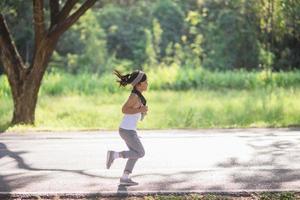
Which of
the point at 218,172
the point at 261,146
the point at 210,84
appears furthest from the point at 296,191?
the point at 210,84

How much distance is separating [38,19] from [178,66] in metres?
19.7

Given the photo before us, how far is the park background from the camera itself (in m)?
16.6

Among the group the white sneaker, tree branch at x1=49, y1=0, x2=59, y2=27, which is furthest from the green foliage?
the white sneaker

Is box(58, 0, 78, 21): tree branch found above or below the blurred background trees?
above

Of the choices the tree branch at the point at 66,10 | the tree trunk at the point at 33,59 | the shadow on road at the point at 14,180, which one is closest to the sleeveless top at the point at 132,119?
the shadow on road at the point at 14,180

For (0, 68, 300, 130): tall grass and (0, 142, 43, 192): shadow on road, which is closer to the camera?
(0, 142, 43, 192): shadow on road

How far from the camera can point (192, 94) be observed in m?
23.8

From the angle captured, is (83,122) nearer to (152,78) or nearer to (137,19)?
(152,78)

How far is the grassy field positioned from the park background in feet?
0.10

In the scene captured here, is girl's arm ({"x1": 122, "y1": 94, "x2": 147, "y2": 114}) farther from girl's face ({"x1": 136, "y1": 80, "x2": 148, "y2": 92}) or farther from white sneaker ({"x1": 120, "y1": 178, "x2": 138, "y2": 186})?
white sneaker ({"x1": 120, "y1": 178, "x2": 138, "y2": 186})

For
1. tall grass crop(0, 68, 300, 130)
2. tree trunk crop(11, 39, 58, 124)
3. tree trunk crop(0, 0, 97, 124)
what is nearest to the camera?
tree trunk crop(0, 0, 97, 124)

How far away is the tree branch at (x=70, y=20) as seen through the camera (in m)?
14.5

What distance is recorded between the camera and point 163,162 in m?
9.56

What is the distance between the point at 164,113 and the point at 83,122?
271 centimetres
